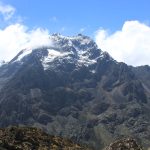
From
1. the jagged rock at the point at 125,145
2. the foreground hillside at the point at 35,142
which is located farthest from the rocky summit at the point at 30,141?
the jagged rock at the point at 125,145

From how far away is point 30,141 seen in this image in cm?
2236

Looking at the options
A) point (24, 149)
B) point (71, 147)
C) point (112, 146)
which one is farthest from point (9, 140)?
point (112, 146)

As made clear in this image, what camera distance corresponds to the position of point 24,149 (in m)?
21.1

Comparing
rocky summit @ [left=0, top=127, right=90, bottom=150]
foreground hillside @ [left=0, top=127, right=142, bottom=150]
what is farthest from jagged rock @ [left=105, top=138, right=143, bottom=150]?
rocky summit @ [left=0, top=127, right=90, bottom=150]

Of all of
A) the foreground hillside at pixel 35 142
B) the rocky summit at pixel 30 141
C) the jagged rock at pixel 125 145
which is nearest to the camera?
the rocky summit at pixel 30 141

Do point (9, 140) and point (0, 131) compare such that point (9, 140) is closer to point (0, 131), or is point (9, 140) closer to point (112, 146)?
point (0, 131)

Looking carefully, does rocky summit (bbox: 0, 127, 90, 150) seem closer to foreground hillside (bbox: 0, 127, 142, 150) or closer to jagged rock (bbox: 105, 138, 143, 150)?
foreground hillside (bbox: 0, 127, 142, 150)

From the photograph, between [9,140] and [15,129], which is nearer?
[9,140]

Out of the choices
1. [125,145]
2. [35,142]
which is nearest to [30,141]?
[35,142]

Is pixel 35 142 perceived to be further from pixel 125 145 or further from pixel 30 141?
pixel 125 145

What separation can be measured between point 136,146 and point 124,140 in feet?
4.02

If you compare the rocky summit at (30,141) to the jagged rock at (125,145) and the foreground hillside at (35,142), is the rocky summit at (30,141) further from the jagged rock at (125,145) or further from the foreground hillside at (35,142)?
the jagged rock at (125,145)

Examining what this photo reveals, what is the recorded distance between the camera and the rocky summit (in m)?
21.2

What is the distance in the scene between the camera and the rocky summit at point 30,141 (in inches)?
835
